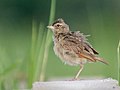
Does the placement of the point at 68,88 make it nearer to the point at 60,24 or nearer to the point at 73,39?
the point at 73,39

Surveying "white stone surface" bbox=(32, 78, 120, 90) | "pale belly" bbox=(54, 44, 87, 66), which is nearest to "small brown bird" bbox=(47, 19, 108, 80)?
"pale belly" bbox=(54, 44, 87, 66)

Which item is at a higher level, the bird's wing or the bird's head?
the bird's head

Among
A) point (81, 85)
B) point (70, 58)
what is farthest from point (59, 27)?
point (81, 85)

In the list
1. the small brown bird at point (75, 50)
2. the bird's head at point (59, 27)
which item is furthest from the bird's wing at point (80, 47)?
the bird's head at point (59, 27)

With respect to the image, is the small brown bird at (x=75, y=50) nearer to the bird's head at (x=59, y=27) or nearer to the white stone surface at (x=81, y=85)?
the bird's head at (x=59, y=27)

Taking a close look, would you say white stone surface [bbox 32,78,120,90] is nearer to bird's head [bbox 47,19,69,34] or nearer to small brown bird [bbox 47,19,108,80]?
small brown bird [bbox 47,19,108,80]

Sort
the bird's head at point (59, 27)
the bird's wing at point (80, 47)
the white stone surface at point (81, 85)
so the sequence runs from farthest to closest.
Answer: the bird's head at point (59, 27) < the bird's wing at point (80, 47) < the white stone surface at point (81, 85)

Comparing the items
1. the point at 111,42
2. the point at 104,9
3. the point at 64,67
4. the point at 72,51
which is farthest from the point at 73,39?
the point at 104,9

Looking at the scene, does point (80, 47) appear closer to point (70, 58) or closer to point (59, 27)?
point (70, 58)

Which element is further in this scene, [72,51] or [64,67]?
[64,67]
